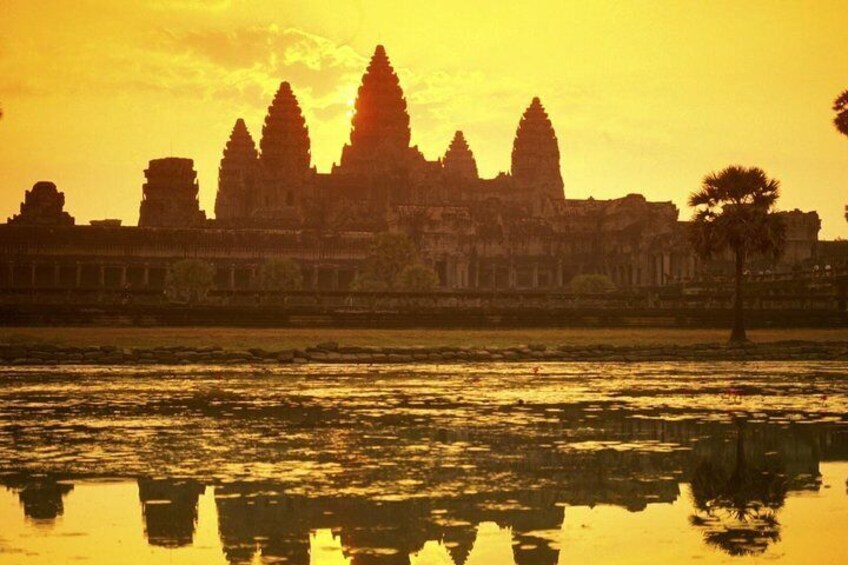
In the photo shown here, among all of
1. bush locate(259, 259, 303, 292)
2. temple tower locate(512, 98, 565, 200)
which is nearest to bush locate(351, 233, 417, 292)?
bush locate(259, 259, 303, 292)

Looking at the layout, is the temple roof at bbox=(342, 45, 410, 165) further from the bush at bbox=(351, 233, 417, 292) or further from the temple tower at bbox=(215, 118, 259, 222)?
the bush at bbox=(351, 233, 417, 292)

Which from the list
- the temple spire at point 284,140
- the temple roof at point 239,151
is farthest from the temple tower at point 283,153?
the temple roof at point 239,151

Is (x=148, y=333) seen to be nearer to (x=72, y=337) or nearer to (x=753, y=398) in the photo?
(x=72, y=337)

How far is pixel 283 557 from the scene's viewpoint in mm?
10555

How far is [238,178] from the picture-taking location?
7657 inches

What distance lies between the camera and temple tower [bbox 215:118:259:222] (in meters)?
184

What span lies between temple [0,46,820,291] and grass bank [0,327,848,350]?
4825 centimetres

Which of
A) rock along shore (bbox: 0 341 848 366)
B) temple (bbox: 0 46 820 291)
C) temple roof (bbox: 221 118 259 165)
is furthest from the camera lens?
temple roof (bbox: 221 118 259 165)

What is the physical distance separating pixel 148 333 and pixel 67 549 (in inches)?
1533

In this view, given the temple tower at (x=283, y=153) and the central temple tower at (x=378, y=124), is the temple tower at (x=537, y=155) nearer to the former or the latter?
the central temple tower at (x=378, y=124)

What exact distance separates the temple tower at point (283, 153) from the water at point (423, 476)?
149211 millimetres

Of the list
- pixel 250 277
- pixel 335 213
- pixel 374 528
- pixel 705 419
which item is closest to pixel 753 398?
pixel 705 419

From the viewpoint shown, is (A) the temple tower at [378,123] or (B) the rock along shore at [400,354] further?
(A) the temple tower at [378,123]

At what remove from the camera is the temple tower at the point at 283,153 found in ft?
574
